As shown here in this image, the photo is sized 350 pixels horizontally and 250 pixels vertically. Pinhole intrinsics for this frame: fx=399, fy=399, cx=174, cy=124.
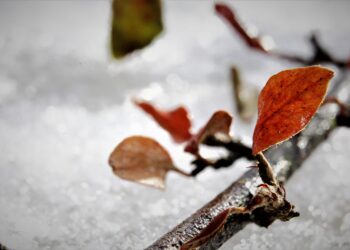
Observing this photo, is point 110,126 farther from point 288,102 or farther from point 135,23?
point 288,102

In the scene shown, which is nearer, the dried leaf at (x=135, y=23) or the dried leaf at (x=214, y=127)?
the dried leaf at (x=214, y=127)

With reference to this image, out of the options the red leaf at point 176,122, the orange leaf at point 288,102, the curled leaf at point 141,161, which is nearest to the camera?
the orange leaf at point 288,102

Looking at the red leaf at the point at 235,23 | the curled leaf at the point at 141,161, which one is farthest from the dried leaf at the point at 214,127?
the red leaf at the point at 235,23

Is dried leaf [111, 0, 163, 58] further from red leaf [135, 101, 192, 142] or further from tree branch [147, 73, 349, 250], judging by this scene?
tree branch [147, 73, 349, 250]

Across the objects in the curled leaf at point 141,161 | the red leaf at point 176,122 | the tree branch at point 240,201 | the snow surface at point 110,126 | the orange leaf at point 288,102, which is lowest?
the snow surface at point 110,126

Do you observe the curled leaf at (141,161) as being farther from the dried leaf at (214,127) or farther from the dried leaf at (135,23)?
the dried leaf at (135,23)

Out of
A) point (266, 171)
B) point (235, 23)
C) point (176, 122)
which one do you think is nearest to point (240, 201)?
point (266, 171)

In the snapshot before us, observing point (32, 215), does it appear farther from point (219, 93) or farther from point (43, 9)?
point (43, 9)
